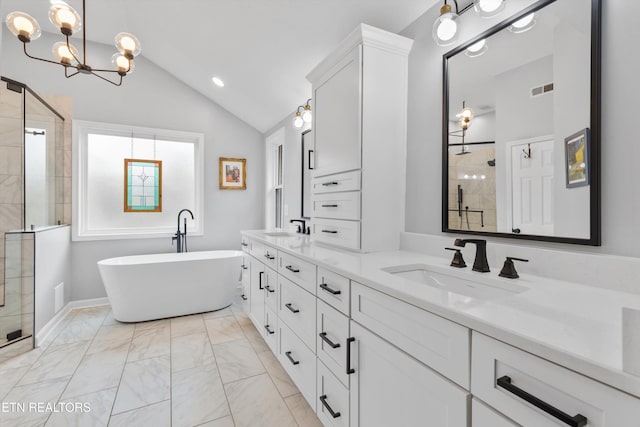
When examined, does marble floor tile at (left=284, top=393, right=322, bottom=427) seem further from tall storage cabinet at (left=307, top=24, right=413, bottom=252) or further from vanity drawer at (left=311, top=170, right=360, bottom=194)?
vanity drawer at (left=311, top=170, right=360, bottom=194)

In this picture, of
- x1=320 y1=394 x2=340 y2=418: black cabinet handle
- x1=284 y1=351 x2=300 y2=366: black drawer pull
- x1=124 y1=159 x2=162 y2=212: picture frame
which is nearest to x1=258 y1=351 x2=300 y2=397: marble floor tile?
x1=284 y1=351 x2=300 y2=366: black drawer pull

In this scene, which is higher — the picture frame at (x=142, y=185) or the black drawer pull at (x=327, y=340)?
the picture frame at (x=142, y=185)

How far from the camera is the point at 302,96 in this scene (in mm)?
2871

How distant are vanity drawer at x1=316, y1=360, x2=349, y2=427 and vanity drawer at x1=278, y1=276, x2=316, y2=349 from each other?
0.52ft

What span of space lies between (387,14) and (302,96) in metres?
1.24

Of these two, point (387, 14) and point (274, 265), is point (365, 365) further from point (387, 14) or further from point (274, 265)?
point (387, 14)

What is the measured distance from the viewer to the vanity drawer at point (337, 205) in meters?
1.77

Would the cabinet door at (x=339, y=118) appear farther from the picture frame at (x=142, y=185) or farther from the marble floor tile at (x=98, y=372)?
the picture frame at (x=142, y=185)

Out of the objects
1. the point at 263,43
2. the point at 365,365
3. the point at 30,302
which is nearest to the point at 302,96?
the point at 263,43

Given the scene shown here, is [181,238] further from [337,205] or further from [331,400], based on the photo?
[331,400]

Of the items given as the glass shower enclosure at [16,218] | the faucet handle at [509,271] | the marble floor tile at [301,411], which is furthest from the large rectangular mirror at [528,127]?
the glass shower enclosure at [16,218]

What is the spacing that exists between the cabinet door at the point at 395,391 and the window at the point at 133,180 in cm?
338

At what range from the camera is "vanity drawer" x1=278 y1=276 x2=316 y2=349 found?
154 cm

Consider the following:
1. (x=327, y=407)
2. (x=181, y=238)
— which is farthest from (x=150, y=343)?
(x=327, y=407)
